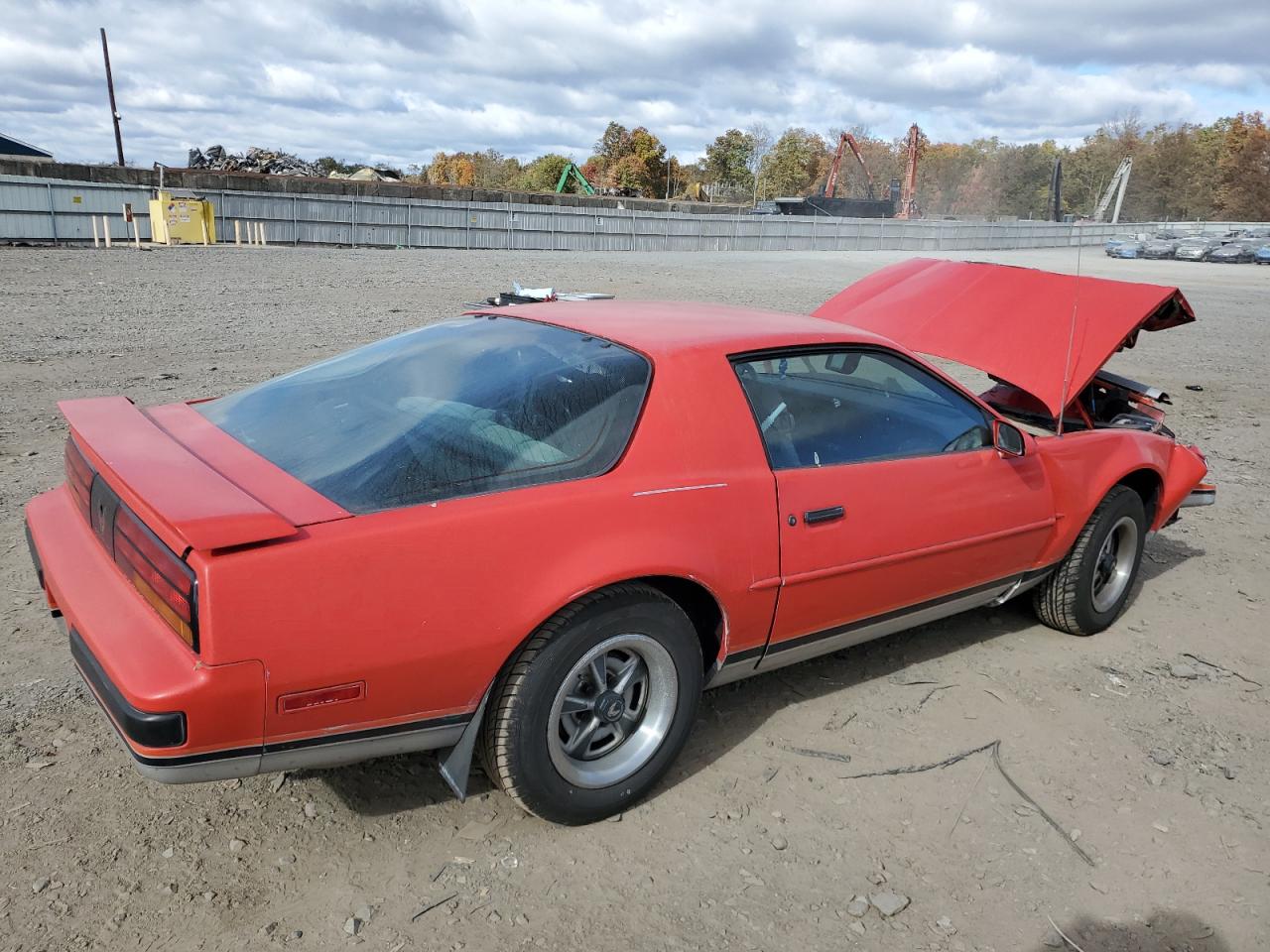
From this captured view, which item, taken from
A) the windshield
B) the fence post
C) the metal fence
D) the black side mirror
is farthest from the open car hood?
the fence post

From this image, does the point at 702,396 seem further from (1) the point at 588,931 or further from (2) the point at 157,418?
(2) the point at 157,418

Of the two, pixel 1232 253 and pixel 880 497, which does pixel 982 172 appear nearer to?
pixel 1232 253

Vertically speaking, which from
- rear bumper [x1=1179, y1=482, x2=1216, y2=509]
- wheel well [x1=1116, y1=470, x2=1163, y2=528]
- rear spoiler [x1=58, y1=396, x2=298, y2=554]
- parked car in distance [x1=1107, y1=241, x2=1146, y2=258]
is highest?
rear spoiler [x1=58, y1=396, x2=298, y2=554]

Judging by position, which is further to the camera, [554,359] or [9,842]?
[554,359]

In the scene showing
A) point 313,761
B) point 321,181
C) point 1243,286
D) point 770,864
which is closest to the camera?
point 313,761

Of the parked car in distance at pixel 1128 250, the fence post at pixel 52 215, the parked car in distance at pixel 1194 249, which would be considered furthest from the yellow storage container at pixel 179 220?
the parked car in distance at pixel 1194 249

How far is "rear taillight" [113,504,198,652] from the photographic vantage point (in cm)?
203

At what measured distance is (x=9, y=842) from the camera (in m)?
2.45

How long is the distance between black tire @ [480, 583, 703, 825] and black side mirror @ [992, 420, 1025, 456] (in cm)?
156

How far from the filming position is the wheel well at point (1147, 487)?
428 centimetres

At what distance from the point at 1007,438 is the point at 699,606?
1.50 m

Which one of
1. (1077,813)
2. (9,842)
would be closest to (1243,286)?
(1077,813)

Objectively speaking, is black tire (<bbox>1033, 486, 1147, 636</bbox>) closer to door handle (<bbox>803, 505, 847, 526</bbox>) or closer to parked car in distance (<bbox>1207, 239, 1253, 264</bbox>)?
door handle (<bbox>803, 505, 847, 526</bbox>)

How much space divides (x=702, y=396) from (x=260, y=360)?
755 centimetres
